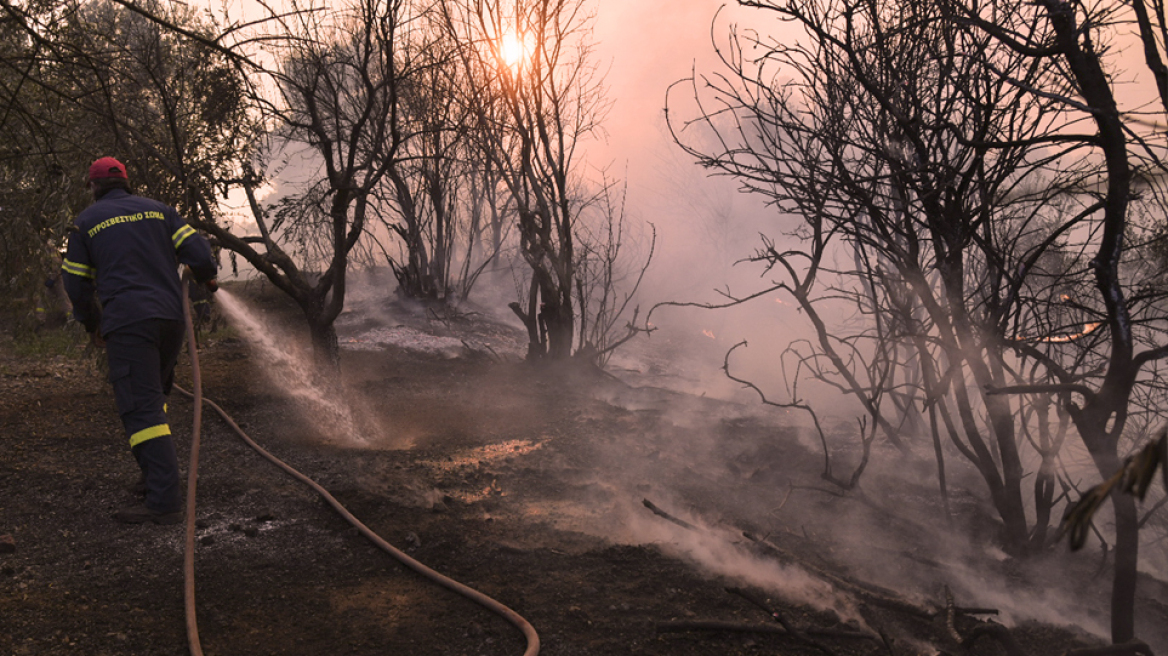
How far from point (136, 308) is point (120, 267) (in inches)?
10.8

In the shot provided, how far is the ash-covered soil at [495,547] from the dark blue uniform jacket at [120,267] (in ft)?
3.72

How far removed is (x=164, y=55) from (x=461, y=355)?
18.6 feet

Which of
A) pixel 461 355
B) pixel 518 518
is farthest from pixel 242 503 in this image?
pixel 461 355

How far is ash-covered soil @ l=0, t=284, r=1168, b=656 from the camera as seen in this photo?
2.88 m

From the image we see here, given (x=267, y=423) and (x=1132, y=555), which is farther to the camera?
(x=267, y=423)

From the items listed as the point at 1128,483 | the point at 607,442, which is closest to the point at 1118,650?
the point at 1128,483

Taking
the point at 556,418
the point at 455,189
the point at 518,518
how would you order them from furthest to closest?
the point at 455,189 → the point at 556,418 → the point at 518,518

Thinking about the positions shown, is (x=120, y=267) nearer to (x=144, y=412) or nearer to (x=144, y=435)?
(x=144, y=412)

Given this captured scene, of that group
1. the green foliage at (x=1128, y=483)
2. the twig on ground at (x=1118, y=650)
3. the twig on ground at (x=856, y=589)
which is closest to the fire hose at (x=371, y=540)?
the twig on ground at (x=856, y=589)

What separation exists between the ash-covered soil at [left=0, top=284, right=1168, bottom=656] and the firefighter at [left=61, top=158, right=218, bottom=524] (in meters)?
0.38

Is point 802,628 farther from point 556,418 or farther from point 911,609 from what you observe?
point 556,418

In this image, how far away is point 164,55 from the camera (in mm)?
7844

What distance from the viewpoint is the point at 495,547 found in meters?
3.77

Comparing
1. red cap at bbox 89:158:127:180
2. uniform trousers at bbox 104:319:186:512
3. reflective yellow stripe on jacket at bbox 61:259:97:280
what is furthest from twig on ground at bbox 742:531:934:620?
red cap at bbox 89:158:127:180
